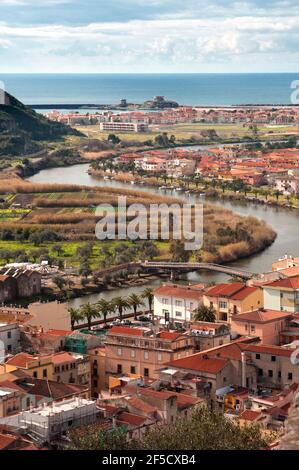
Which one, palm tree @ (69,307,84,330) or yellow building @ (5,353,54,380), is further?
palm tree @ (69,307,84,330)

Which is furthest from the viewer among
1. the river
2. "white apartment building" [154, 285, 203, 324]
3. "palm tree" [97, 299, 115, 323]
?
the river

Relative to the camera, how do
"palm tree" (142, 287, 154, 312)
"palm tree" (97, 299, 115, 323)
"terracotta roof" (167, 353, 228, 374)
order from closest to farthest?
1. "terracotta roof" (167, 353, 228, 374)
2. "palm tree" (97, 299, 115, 323)
3. "palm tree" (142, 287, 154, 312)

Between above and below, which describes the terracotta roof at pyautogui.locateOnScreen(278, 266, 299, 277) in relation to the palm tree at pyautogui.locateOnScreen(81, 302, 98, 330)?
above

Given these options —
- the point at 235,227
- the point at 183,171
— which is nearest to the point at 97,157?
the point at 183,171

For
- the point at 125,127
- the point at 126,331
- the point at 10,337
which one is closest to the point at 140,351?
the point at 126,331

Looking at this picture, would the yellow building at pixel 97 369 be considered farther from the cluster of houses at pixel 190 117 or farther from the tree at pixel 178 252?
the cluster of houses at pixel 190 117

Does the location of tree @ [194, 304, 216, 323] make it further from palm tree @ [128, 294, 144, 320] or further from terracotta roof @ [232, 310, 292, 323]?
palm tree @ [128, 294, 144, 320]

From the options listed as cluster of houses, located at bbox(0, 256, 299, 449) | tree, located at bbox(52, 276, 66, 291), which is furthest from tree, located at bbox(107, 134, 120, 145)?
cluster of houses, located at bbox(0, 256, 299, 449)
